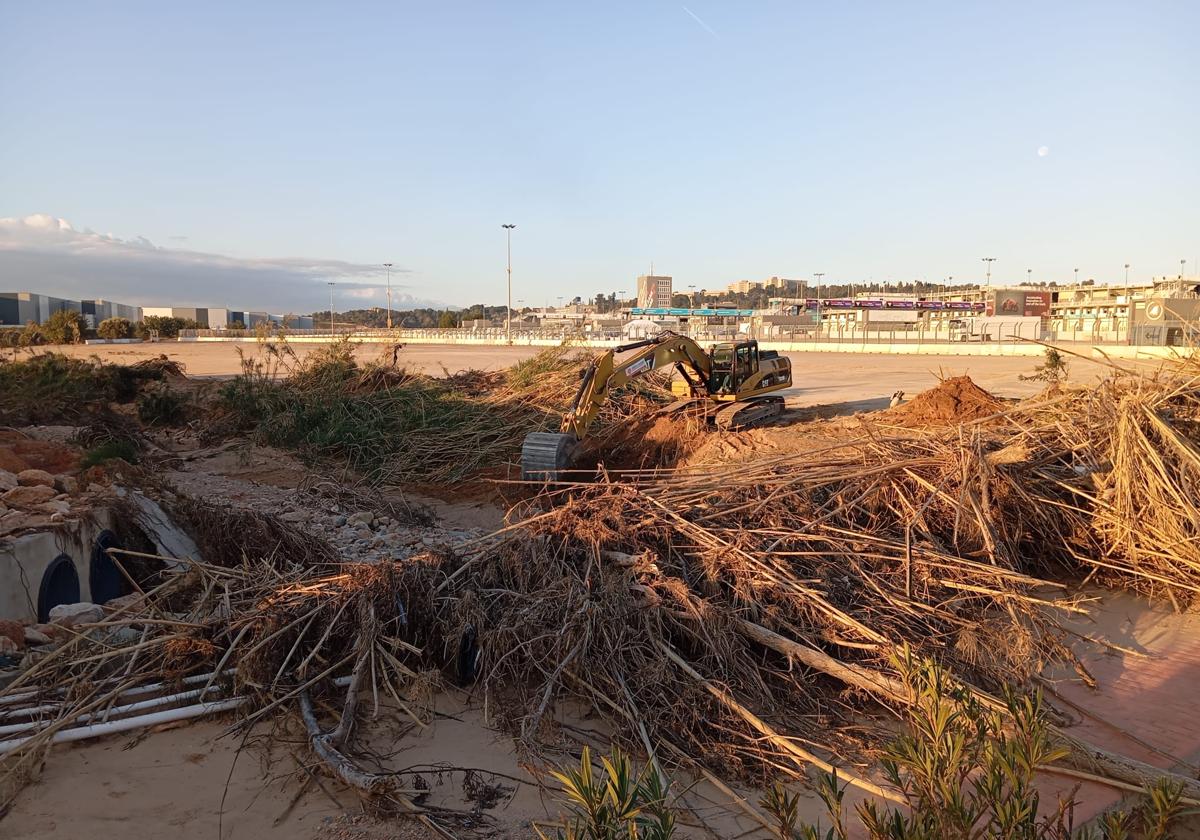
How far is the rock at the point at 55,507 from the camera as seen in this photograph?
787 cm

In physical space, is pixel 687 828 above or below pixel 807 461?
below

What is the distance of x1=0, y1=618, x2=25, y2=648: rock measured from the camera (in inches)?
246

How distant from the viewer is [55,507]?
314 inches

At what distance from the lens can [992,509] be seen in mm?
7773

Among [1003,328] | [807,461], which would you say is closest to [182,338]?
[1003,328]

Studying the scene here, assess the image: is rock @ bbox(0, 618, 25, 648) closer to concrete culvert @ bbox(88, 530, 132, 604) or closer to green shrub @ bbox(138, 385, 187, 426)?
concrete culvert @ bbox(88, 530, 132, 604)

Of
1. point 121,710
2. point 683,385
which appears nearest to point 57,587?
point 121,710

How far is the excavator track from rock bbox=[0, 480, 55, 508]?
9074mm

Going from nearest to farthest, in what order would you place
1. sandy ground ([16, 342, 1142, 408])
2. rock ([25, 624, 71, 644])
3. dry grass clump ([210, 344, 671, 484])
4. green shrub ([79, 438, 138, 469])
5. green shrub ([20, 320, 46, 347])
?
1. rock ([25, 624, 71, 644])
2. green shrub ([79, 438, 138, 469])
3. dry grass clump ([210, 344, 671, 484])
4. sandy ground ([16, 342, 1142, 408])
5. green shrub ([20, 320, 46, 347])

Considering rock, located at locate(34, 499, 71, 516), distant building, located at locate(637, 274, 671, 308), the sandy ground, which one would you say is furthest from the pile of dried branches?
distant building, located at locate(637, 274, 671, 308)

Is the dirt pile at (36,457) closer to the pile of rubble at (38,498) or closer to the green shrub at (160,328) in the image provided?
the pile of rubble at (38,498)

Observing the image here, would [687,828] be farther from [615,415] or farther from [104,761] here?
[615,415]

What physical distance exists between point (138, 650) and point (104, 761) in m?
0.86

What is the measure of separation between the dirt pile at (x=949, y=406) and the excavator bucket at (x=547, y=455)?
5.57m
